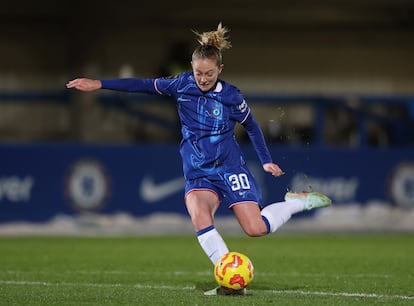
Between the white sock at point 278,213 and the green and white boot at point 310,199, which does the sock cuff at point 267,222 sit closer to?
the white sock at point 278,213

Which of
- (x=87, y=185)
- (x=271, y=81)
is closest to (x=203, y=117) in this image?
(x=87, y=185)

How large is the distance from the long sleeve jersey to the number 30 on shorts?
112 millimetres

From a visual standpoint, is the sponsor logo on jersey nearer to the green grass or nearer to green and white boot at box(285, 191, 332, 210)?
the green grass

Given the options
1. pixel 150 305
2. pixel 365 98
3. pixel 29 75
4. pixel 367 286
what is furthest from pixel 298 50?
pixel 150 305

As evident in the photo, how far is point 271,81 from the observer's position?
28.7 metres

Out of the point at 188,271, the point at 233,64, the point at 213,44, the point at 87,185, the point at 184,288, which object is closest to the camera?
the point at 213,44

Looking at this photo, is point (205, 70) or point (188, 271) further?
point (188, 271)

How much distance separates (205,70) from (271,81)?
19.4 metres

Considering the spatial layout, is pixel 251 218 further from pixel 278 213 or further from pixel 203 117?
pixel 203 117

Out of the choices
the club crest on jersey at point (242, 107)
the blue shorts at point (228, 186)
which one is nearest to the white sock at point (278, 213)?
the blue shorts at point (228, 186)

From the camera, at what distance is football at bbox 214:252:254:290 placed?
895 cm

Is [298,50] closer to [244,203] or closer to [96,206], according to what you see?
[96,206]

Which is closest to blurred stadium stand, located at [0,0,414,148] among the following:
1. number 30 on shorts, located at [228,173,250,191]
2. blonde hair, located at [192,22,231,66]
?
number 30 on shorts, located at [228,173,250,191]

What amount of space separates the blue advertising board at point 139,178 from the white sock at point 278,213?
801 cm
